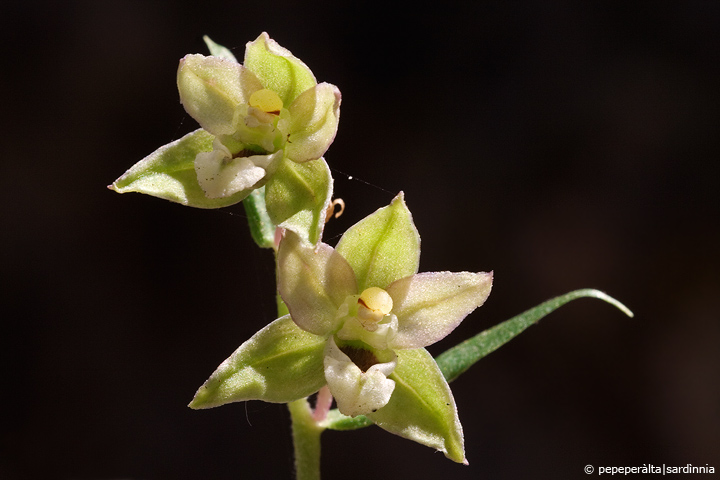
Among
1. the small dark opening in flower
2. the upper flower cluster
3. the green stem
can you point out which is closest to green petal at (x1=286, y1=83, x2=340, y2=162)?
the upper flower cluster

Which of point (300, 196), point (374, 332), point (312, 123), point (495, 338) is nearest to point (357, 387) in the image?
point (374, 332)

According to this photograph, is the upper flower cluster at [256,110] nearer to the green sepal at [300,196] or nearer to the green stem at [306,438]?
the green sepal at [300,196]

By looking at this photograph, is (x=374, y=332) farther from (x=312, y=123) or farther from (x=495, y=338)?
(x=495, y=338)

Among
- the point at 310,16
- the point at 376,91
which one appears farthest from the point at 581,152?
the point at 310,16

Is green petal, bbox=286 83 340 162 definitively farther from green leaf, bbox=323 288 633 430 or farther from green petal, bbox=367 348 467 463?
green leaf, bbox=323 288 633 430

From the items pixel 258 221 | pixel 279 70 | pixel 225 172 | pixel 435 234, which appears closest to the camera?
pixel 225 172

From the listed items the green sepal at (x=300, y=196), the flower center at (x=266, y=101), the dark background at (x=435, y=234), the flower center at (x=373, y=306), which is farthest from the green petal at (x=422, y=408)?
the dark background at (x=435, y=234)

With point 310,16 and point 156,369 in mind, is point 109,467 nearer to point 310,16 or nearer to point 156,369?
point 156,369
